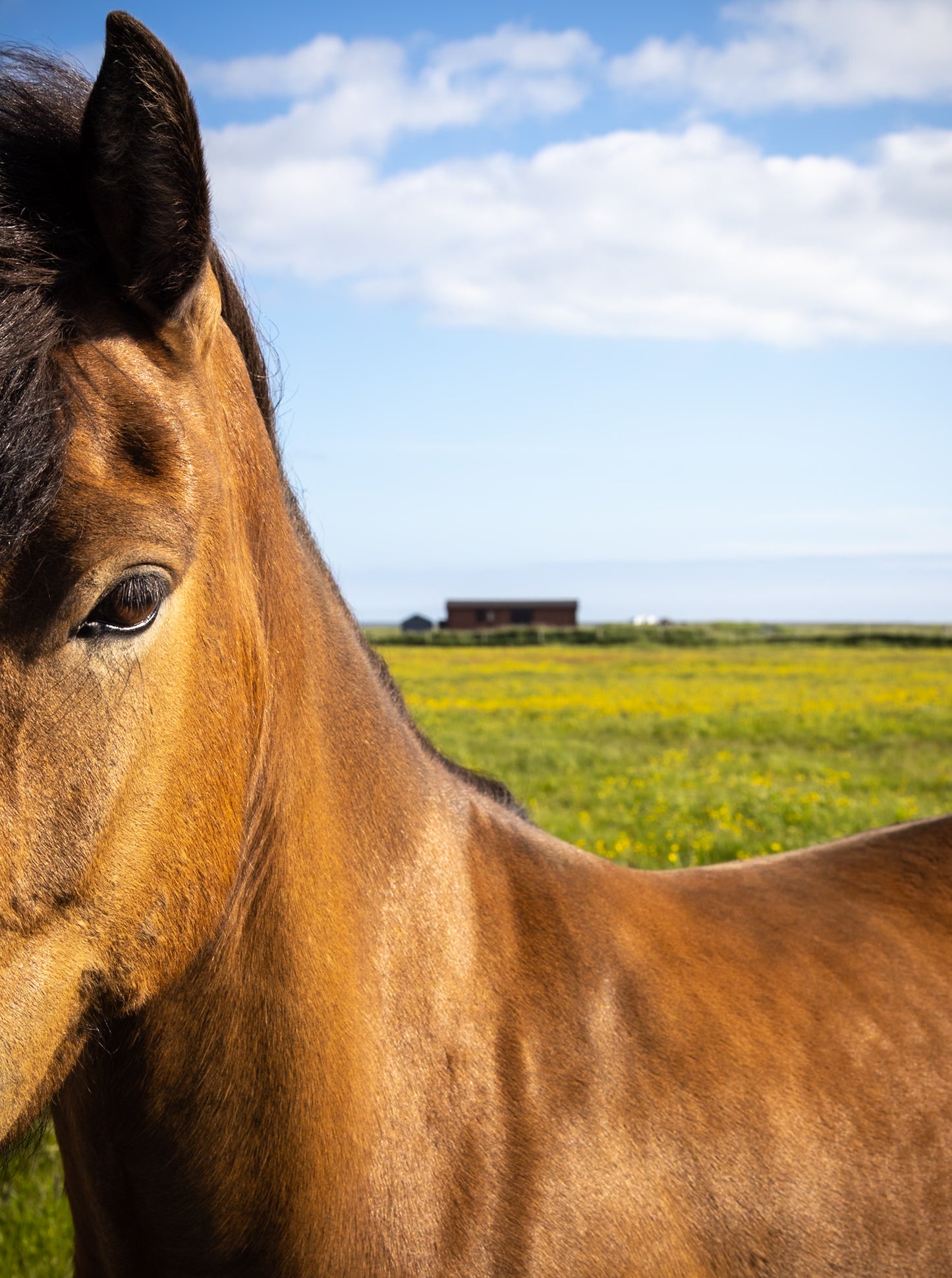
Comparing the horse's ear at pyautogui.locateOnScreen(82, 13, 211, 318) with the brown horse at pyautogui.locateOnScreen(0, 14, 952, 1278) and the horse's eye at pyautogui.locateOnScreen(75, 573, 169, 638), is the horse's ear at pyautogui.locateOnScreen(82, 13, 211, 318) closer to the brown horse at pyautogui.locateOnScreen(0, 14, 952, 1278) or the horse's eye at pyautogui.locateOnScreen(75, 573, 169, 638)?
the brown horse at pyautogui.locateOnScreen(0, 14, 952, 1278)

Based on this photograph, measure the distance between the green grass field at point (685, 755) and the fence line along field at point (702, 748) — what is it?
4cm

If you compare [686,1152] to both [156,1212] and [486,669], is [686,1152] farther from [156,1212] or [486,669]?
[486,669]

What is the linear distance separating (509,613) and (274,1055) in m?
83.5

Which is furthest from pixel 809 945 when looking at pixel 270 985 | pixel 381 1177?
pixel 270 985

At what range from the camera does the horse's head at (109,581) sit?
4.08ft

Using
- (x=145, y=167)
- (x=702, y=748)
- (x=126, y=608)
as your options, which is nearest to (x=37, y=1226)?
(x=126, y=608)

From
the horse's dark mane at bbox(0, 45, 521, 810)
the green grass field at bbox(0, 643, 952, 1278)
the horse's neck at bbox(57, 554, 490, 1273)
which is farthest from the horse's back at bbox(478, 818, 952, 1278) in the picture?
the horse's dark mane at bbox(0, 45, 521, 810)

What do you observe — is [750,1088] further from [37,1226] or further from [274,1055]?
[37,1226]

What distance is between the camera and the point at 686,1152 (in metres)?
1.88

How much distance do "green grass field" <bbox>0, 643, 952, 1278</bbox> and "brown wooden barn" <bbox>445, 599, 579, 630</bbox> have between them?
161ft

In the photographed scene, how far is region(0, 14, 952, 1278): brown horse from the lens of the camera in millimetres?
1290

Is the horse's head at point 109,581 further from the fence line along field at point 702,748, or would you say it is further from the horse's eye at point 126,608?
the fence line along field at point 702,748

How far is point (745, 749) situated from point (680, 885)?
44.9 feet

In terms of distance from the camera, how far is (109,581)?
130cm
